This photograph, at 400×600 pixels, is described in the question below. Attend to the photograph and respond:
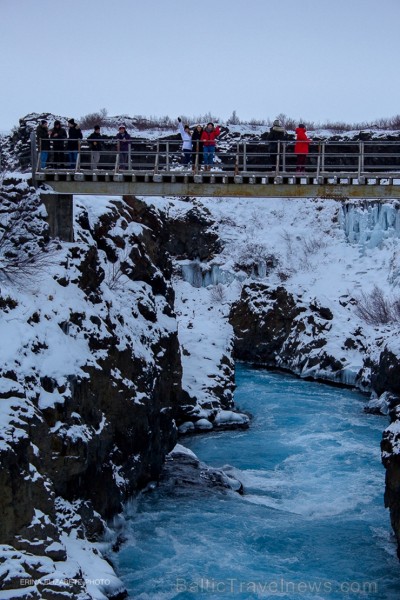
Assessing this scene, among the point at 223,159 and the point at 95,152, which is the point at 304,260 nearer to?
the point at 223,159

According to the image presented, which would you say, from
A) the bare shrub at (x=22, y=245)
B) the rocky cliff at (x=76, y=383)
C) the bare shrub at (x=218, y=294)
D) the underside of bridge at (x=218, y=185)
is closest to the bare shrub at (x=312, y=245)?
the bare shrub at (x=218, y=294)

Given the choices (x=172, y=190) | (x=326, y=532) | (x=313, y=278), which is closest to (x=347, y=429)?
(x=326, y=532)

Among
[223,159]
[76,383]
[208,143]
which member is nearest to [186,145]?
[208,143]

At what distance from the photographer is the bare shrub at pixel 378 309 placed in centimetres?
4147

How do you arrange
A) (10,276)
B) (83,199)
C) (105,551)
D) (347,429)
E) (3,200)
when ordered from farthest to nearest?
(347,429)
(83,199)
(3,200)
(10,276)
(105,551)

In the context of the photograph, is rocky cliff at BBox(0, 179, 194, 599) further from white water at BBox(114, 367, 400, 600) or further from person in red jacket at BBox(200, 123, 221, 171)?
person in red jacket at BBox(200, 123, 221, 171)

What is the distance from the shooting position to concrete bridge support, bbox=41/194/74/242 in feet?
72.6

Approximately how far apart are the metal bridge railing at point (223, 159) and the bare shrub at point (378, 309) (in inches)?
273

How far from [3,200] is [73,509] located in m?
8.85

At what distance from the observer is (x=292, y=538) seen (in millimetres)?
19984

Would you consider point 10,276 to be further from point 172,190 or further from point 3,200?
point 172,190

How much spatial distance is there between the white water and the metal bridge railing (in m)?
8.90

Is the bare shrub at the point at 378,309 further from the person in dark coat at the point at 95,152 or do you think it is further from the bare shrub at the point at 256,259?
the person in dark coat at the point at 95,152

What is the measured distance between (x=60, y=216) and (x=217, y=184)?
4352 millimetres
